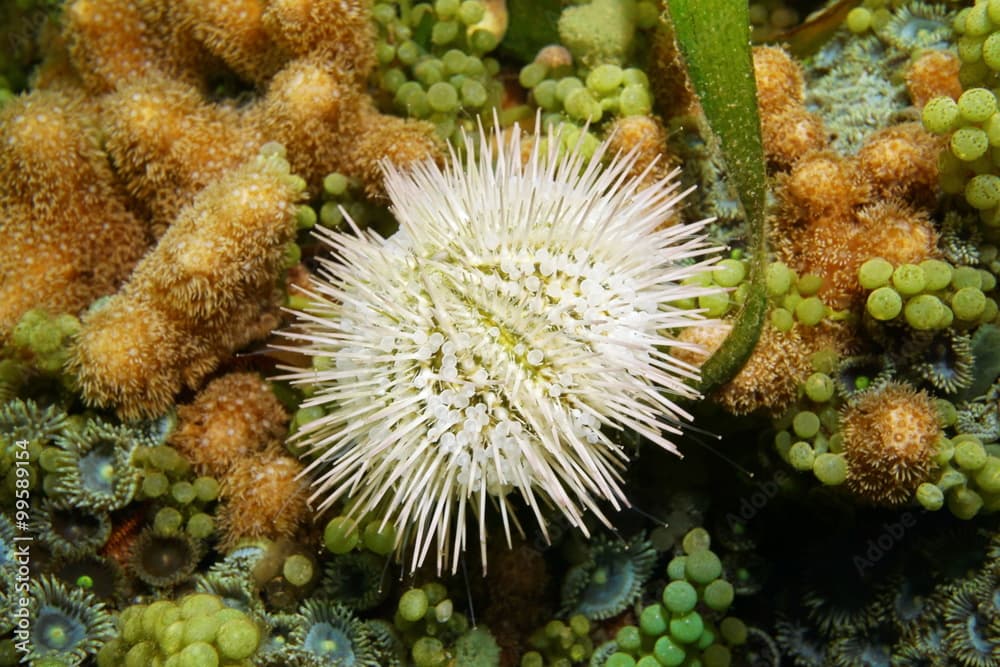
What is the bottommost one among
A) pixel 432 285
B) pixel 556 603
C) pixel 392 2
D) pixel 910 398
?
pixel 556 603

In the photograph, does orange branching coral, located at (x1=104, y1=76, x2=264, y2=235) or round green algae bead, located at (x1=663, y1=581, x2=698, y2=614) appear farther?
orange branching coral, located at (x1=104, y1=76, x2=264, y2=235)

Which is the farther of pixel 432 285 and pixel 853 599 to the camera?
pixel 853 599

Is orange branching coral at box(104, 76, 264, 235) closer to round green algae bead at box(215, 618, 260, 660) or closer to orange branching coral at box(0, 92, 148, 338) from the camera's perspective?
orange branching coral at box(0, 92, 148, 338)

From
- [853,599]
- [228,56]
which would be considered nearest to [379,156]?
[228,56]

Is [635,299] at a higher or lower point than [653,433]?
higher

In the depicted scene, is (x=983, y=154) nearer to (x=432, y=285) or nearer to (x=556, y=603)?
(x=432, y=285)

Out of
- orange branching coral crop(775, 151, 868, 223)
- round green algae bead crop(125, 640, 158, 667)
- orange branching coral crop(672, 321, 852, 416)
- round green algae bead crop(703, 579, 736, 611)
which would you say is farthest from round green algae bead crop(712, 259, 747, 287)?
round green algae bead crop(125, 640, 158, 667)
